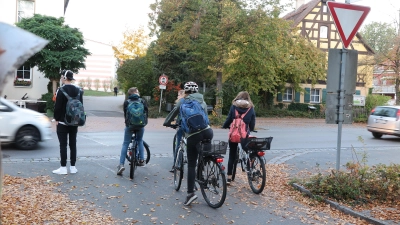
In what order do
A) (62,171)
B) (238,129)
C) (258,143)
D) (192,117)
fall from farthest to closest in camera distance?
(62,171)
(238,129)
(258,143)
(192,117)

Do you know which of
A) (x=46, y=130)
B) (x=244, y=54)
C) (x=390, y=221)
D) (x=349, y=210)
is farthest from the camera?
(x=244, y=54)

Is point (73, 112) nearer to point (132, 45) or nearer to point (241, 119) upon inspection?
point (241, 119)

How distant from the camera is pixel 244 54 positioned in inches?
888

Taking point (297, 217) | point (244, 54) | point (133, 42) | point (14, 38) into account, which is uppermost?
point (133, 42)

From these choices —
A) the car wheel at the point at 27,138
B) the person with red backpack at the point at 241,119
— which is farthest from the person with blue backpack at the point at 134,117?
the car wheel at the point at 27,138

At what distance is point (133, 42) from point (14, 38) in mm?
37033

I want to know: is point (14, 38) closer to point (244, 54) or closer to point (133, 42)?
point (244, 54)

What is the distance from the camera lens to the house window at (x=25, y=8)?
28219mm

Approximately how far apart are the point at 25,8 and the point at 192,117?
25.8 m

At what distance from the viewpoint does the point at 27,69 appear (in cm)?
2805

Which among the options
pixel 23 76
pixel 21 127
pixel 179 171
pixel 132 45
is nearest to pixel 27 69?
pixel 23 76

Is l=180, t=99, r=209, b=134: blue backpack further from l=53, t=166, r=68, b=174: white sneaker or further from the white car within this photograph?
the white car

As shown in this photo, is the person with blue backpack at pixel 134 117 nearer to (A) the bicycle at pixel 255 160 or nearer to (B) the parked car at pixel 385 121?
(A) the bicycle at pixel 255 160

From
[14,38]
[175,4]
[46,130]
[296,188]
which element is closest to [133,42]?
[175,4]
